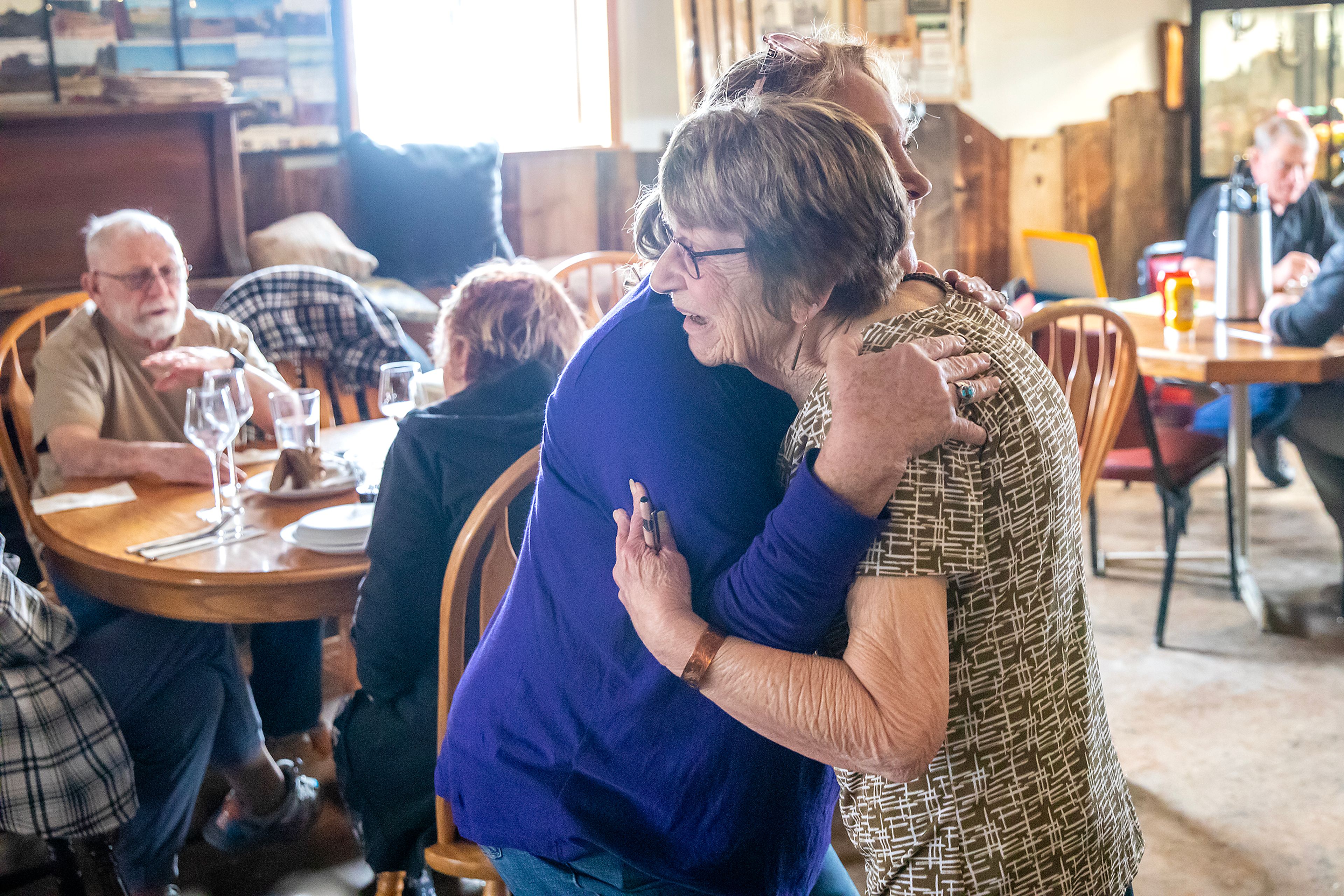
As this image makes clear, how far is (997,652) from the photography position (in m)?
0.93

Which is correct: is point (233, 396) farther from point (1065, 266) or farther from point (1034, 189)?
point (1034, 189)

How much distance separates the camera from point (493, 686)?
107cm

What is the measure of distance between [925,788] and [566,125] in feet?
15.7

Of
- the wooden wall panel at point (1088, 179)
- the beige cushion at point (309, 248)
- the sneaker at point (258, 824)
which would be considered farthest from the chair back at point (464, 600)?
the wooden wall panel at point (1088, 179)

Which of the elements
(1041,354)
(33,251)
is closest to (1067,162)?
(1041,354)

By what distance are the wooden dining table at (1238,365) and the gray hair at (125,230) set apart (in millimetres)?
2331

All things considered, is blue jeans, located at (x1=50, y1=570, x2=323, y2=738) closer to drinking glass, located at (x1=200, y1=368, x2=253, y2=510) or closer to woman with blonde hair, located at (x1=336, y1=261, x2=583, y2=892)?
drinking glass, located at (x1=200, y1=368, x2=253, y2=510)

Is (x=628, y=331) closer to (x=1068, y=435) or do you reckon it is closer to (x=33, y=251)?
(x=1068, y=435)

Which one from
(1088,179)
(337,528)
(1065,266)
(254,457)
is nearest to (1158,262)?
(1065,266)

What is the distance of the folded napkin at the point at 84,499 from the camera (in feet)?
6.91

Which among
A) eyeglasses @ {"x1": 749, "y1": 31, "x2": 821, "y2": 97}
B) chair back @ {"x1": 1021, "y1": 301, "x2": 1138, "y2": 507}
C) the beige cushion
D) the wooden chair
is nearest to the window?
the beige cushion

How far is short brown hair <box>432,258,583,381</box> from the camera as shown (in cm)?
174

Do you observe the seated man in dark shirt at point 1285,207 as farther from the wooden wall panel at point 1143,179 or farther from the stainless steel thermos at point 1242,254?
the wooden wall panel at point 1143,179

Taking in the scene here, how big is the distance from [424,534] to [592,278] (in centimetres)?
190
